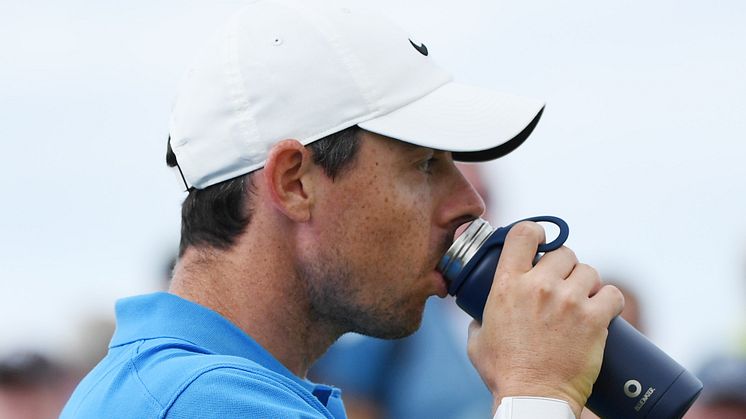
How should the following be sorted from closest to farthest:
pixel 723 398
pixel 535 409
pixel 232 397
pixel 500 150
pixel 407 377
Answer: pixel 232 397 < pixel 535 409 < pixel 500 150 < pixel 407 377 < pixel 723 398

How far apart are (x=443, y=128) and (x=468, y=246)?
0.23m

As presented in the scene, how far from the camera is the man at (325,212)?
2.42m

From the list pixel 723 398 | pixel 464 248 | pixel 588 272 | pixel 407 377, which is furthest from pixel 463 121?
pixel 723 398

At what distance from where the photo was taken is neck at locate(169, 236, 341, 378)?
2.52 metres

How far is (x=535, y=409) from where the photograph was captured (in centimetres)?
231

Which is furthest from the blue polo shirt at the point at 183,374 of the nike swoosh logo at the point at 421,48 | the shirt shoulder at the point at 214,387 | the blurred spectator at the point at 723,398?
the blurred spectator at the point at 723,398

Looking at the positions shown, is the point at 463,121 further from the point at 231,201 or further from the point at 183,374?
the point at 183,374

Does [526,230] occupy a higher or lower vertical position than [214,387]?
higher

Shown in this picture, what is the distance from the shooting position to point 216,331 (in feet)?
7.95

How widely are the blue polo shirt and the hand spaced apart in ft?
1.02

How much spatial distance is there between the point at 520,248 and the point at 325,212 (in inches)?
13.8

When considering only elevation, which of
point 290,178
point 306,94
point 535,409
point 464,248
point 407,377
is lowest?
point 407,377

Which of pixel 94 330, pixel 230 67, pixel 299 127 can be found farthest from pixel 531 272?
pixel 94 330

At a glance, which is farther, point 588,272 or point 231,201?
point 231,201
